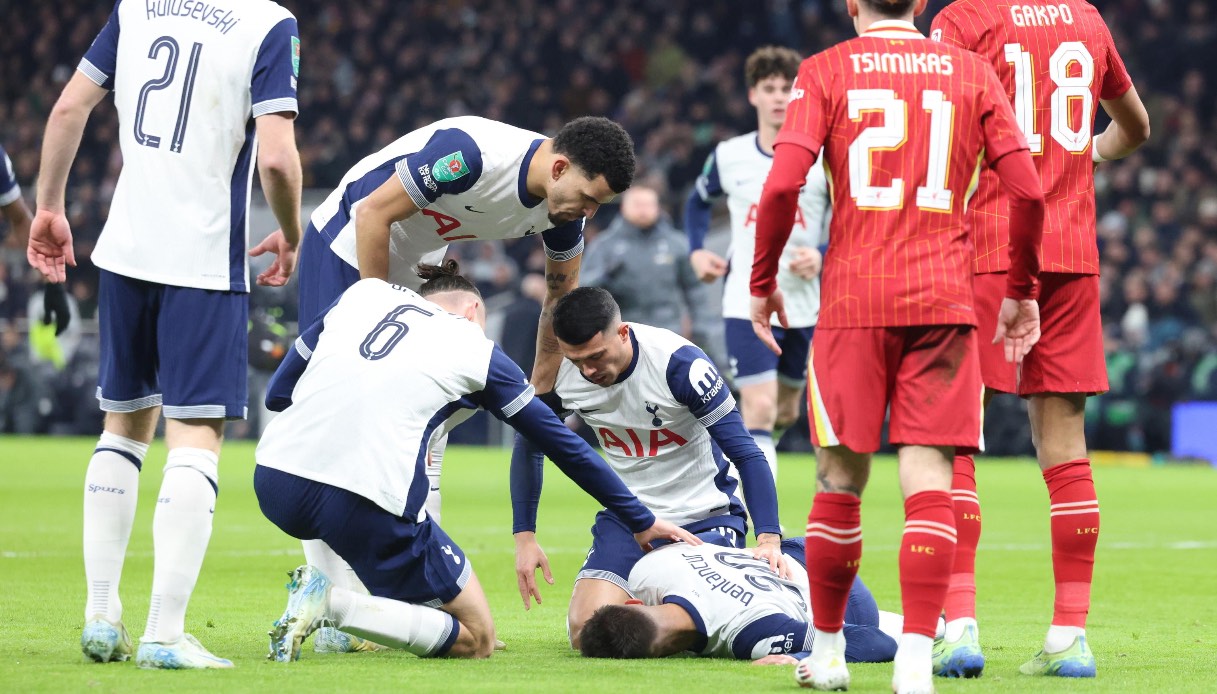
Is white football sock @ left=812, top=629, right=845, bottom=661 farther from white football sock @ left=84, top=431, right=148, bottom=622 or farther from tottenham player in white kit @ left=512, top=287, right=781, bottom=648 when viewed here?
white football sock @ left=84, top=431, right=148, bottom=622

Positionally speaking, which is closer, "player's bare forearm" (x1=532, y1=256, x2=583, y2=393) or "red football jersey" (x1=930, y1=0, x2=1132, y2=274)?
"red football jersey" (x1=930, y1=0, x2=1132, y2=274)

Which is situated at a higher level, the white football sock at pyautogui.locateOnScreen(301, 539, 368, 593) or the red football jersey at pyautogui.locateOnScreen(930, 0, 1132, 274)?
the red football jersey at pyautogui.locateOnScreen(930, 0, 1132, 274)

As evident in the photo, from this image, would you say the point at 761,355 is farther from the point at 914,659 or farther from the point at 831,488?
the point at 914,659

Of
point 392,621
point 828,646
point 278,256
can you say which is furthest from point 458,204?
point 828,646

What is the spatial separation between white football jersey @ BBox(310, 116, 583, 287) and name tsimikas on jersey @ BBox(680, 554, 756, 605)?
1308mm

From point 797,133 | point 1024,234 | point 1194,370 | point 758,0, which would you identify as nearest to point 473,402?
point 797,133

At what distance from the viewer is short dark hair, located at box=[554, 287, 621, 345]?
208 inches

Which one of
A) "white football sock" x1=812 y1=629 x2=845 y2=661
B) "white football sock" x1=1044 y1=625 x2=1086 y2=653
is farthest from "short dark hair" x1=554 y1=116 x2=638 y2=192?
"white football sock" x1=1044 y1=625 x2=1086 y2=653

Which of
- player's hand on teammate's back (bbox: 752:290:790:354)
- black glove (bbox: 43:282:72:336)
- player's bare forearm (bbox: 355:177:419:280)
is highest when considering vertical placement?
player's bare forearm (bbox: 355:177:419:280)

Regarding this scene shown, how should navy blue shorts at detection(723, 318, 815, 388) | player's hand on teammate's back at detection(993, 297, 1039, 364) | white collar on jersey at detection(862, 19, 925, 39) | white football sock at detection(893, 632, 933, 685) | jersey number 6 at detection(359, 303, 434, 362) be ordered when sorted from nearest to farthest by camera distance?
white football sock at detection(893, 632, 933, 685), white collar on jersey at detection(862, 19, 925, 39), player's hand on teammate's back at detection(993, 297, 1039, 364), jersey number 6 at detection(359, 303, 434, 362), navy blue shorts at detection(723, 318, 815, 388)

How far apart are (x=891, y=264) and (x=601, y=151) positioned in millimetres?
1338

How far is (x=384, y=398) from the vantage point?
4688 millimetres

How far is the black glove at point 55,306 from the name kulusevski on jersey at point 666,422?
181 centimetres

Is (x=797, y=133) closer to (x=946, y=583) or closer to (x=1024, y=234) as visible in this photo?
(x=1024, y=234)
